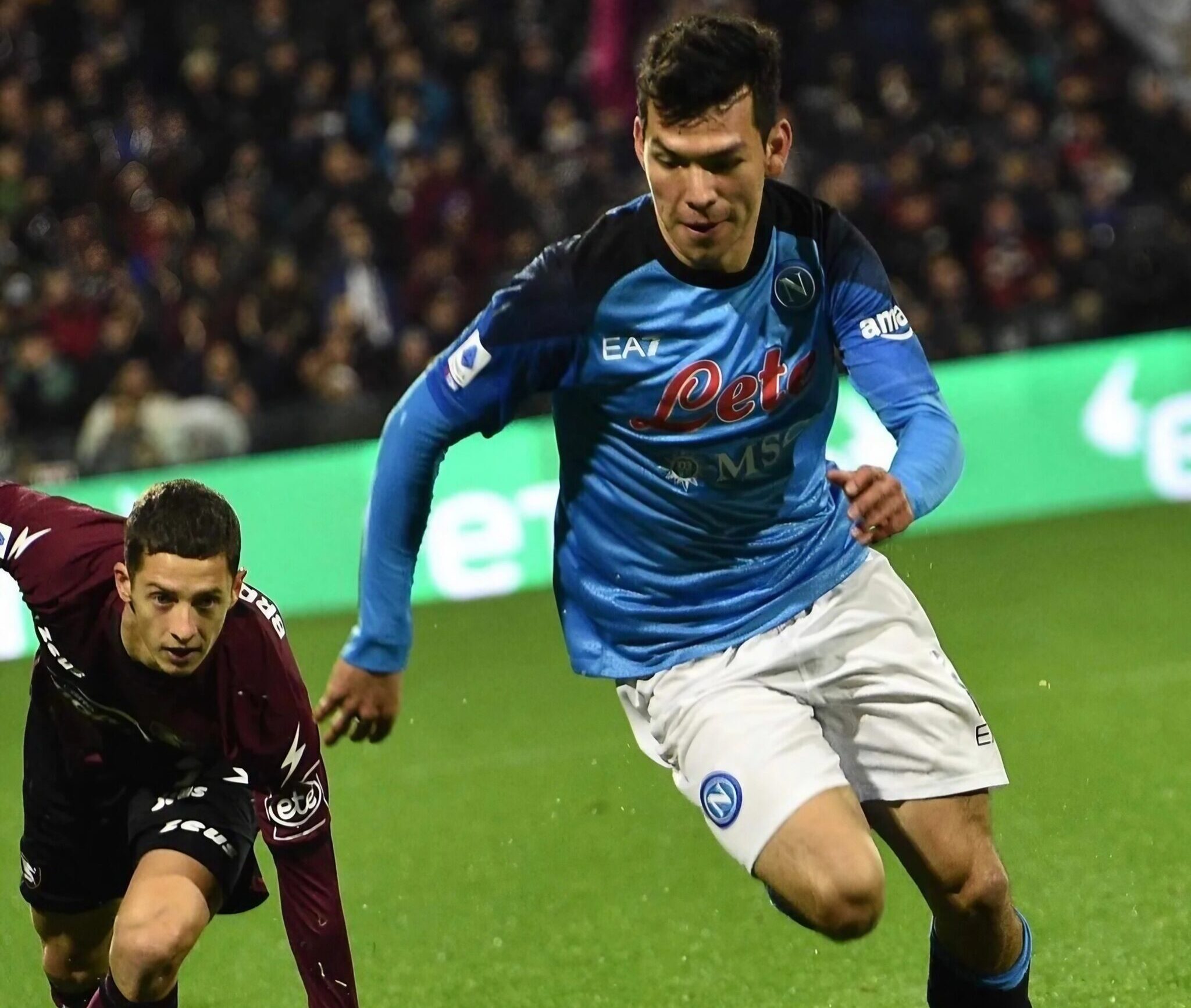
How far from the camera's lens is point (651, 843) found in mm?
5828

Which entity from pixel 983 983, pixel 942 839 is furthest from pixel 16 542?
pixel 983 983

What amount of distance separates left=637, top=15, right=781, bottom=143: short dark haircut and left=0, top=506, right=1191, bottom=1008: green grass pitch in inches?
85.5

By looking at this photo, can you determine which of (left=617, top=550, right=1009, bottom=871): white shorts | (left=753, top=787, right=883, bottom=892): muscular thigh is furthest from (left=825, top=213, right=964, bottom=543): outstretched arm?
(left=753, top=787, right=883, bottom=892): muscular thigh

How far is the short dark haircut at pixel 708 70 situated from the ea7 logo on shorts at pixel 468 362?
54 cm

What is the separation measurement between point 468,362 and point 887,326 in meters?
0.86

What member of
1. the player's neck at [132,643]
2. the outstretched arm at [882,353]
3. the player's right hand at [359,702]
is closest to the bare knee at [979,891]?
the outstretched arm at [882,353]

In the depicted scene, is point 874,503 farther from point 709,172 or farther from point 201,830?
point 201,830

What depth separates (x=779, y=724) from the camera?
145 inches

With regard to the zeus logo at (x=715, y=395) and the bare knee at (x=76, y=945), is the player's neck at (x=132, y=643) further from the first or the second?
the zeus logo at (x=715, y=395)

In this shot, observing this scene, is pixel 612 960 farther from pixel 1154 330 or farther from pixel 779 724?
pixel 1154 330

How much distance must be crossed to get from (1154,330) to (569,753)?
538 centimetres

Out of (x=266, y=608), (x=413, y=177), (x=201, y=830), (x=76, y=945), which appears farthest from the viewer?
(x=413, y=177)

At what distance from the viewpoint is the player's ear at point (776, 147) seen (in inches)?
143

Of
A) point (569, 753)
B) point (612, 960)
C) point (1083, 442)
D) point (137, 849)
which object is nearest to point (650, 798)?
point (569, 753)
